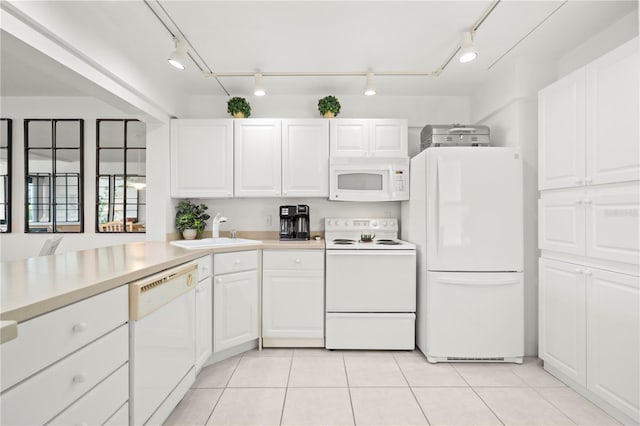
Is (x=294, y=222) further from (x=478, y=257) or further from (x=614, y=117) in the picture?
(x=614, y=117)

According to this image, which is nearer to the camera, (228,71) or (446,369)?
(446,369)

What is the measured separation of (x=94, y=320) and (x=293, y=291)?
5.96ft

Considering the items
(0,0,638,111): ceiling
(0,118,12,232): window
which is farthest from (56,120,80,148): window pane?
(0,0,638,111): ceiling

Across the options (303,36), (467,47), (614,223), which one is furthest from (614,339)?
(303,36)

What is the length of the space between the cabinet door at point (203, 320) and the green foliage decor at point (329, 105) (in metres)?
1.95

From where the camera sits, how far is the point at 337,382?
2281 millimetres

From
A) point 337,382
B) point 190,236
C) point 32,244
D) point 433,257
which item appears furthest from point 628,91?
point 32,244

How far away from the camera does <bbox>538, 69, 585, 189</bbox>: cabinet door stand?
206 centimetres

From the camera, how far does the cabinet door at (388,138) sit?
322 cm

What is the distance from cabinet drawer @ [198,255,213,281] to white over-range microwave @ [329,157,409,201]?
1.33 metres

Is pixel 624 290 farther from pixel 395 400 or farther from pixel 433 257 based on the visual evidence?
pixel 395 400

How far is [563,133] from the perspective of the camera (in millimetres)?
2207

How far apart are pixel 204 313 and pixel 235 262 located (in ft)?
1.55

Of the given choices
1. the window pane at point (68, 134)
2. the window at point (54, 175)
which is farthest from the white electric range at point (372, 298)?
the window pane at point (68, 134)
